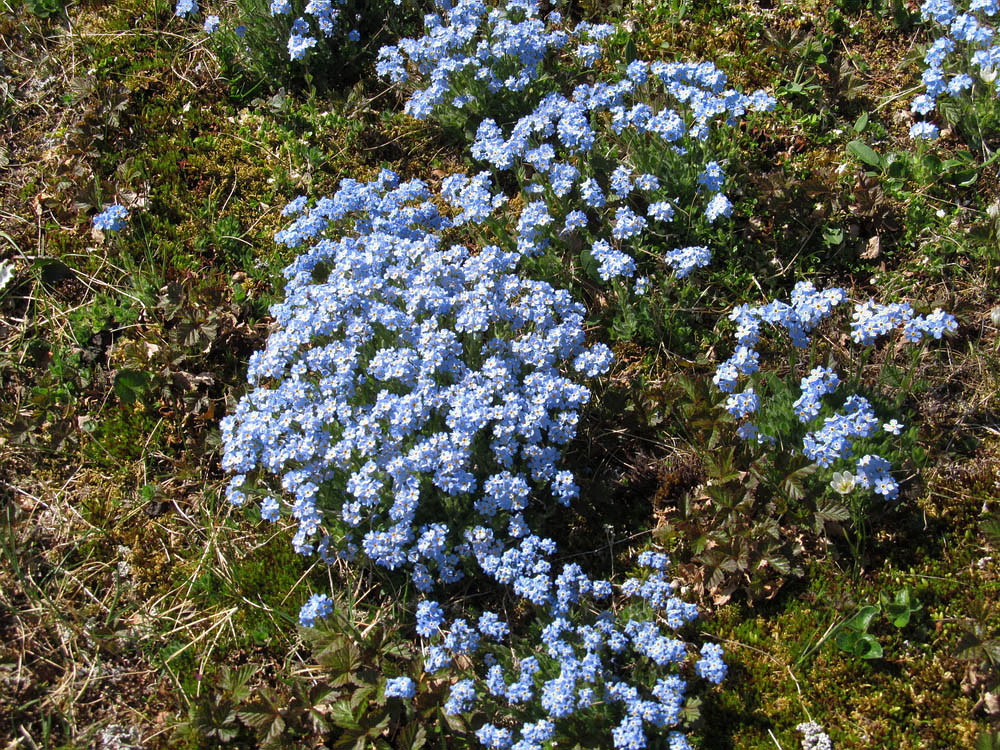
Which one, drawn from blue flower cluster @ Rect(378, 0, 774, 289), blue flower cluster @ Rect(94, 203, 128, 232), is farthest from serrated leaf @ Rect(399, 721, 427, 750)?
blue flower cluster @ Rect(94, 203, 128, 232)

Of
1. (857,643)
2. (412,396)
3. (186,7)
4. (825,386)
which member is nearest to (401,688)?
(412,396)

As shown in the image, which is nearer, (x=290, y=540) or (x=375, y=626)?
(x=375, y=626)

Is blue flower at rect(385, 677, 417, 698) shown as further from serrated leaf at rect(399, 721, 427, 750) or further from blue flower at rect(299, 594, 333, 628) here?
blue flower at rect(299, 594, 333, 628)

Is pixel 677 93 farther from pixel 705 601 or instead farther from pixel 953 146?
pixel 705 601

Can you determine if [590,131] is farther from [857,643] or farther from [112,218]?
[857,643]

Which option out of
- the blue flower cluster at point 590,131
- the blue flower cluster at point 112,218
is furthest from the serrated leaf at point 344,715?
the blue flower cluster at point 112,218

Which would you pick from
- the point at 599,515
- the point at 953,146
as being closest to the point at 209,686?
the point at 599,515
